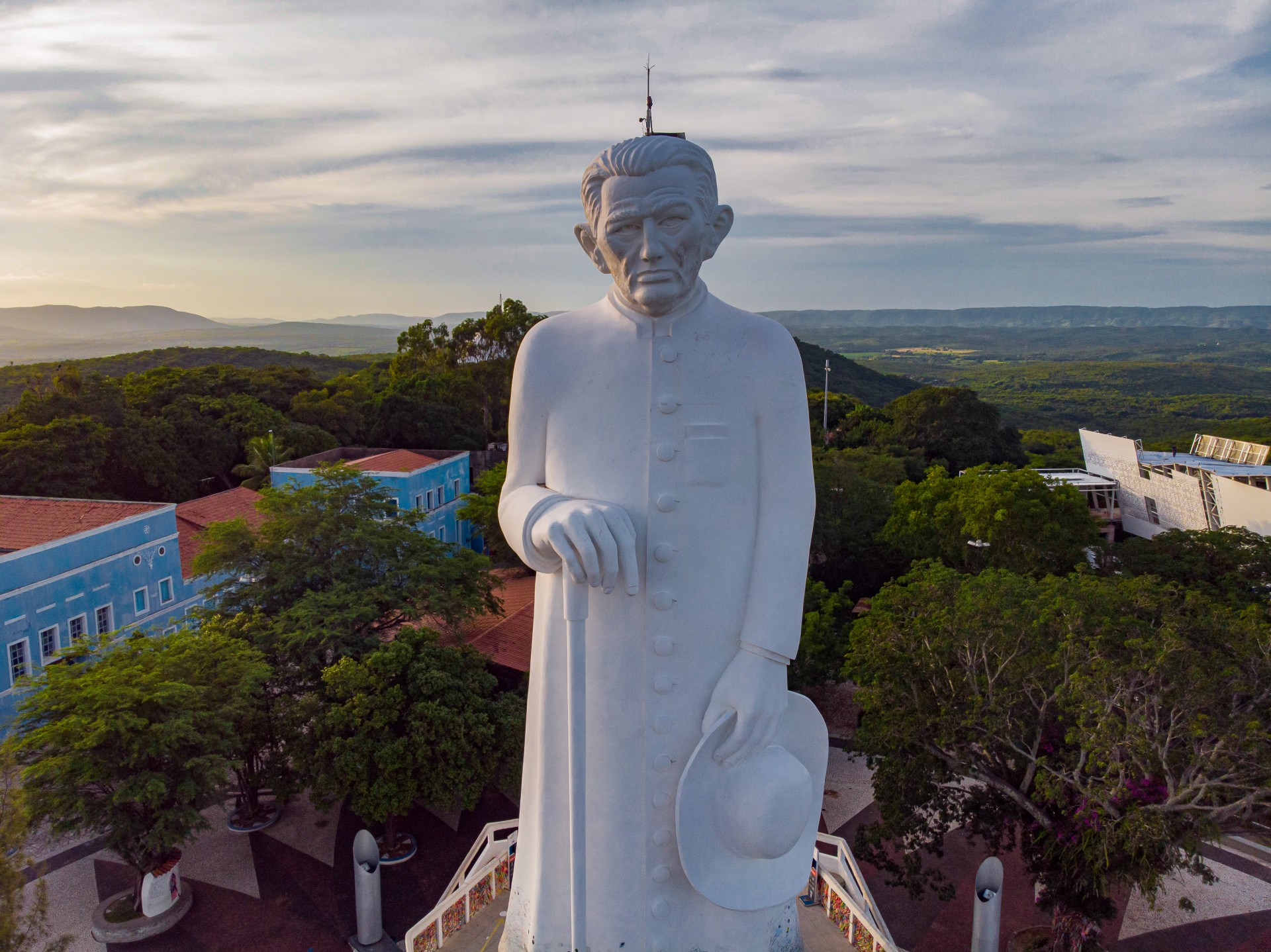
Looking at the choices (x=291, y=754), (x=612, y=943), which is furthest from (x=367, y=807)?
(x=612, y=943)

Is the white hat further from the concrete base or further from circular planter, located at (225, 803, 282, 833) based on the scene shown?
circular planter, located at (225, 803, 282, 833)

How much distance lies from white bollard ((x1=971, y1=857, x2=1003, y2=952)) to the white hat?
961 centimetres

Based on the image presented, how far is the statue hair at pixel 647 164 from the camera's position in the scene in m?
4.99

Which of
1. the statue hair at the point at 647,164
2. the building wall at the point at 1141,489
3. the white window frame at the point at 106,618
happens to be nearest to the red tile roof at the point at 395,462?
the white window frame at the point at 106,618

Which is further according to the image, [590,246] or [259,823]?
[259,823]

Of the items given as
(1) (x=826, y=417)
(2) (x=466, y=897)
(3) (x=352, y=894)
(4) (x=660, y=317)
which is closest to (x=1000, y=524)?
(3) (x=352, y=894)

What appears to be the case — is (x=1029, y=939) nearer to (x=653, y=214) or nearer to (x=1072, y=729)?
(x=1072, y=729)

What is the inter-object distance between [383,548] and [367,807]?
8072mm

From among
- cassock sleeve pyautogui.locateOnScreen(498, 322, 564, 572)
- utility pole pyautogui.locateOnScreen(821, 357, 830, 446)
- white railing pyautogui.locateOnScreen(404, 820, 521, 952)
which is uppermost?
cassock sleeve pyautogui.locateOnScreen(498, 322, 564, 572)

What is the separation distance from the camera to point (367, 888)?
582 inches

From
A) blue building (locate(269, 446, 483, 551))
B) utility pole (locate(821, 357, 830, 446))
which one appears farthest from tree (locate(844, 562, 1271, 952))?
utility pole (locate(821, 357, 830, 446))

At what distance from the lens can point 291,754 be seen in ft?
55.4

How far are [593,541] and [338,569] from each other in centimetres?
1958

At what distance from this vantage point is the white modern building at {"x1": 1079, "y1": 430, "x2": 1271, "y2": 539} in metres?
33.4
